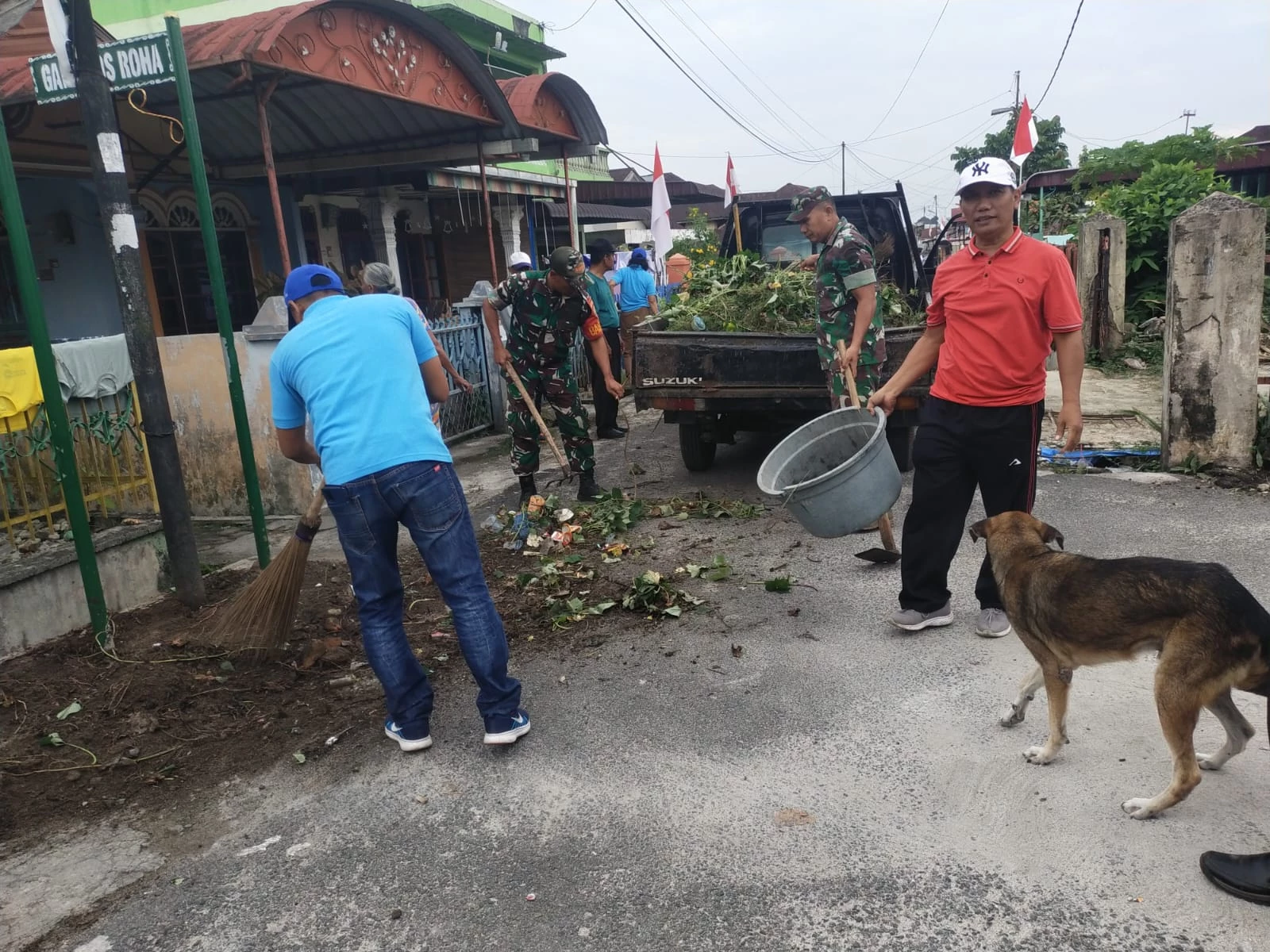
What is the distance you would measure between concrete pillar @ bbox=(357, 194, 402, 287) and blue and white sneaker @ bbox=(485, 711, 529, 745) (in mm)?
10734

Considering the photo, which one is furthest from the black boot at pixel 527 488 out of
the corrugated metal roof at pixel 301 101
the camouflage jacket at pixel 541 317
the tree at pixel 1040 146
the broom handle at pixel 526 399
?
the tree at pixel 1040 146

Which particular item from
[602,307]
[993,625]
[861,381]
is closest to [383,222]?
[602,307]

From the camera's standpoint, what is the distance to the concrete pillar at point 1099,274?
11938mm

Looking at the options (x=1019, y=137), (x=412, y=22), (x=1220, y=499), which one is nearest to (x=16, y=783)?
(x=1220, y=499)

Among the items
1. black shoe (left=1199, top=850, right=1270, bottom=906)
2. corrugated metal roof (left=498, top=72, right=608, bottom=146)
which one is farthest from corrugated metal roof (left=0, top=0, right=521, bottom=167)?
black shoe (left=1199, top=850, right=1270, bottom=906)

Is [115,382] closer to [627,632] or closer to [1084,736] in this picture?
[627,632]

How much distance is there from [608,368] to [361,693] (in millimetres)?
3357

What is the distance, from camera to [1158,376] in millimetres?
10852

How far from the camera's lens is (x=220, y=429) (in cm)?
652

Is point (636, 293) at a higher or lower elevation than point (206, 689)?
higher

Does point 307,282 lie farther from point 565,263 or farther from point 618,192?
point 618,192

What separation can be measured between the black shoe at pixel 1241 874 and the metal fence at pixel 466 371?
7.52m

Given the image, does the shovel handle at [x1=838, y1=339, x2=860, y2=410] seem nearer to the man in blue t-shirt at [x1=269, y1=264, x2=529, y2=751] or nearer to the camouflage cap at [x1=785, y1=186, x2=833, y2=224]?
the camouflage cap at [x1=785, y1=186, x2=833, y2=224]

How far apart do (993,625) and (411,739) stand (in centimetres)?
254
